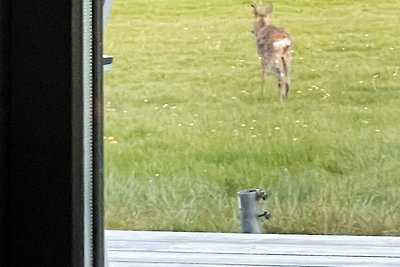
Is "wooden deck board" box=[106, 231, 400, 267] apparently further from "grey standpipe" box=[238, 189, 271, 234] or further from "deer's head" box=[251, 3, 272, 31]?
"deer's head" box=[251, 3, 272, 31]

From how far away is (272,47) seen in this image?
2713mm

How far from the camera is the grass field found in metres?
2.69

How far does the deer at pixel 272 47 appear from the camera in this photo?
269cm

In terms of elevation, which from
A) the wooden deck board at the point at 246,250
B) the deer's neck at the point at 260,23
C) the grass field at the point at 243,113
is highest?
the deer's neck at the point at 260,23

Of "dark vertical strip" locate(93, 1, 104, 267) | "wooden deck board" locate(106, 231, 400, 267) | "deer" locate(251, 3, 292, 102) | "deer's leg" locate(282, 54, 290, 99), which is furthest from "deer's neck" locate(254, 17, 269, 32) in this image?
"dark vertical strip" locate(93, 1, 104, 267)

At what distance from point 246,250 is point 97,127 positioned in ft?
3.99
